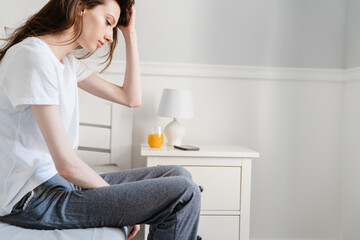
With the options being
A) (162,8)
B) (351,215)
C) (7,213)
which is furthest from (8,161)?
(351,215)

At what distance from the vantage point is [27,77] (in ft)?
3.34

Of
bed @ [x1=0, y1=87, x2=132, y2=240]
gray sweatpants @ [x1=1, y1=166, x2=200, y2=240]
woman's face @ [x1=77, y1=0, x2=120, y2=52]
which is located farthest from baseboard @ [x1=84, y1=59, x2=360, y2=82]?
gray sweatpants @ [x1=1, y1=166, x2=200, y2=240]

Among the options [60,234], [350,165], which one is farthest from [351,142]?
[60,234]

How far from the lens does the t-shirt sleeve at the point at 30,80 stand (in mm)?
1017

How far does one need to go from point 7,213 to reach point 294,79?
1.89m

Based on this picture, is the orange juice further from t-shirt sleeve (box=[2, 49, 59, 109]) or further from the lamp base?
t-shirt sleeve (box=[2, 49, 59, 109])

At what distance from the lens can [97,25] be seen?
125 cm

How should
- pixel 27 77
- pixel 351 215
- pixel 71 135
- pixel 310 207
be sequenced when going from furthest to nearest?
pixel 310 207, pixel 351 215, pixel 71 135, pixel 27 77

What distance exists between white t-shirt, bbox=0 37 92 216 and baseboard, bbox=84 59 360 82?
129 cm

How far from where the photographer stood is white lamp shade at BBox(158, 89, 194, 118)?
2.18 m

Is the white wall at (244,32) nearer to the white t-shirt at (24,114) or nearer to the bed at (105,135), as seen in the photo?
the bed at (105,135)

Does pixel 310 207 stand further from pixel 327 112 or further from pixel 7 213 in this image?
pixel 7 213

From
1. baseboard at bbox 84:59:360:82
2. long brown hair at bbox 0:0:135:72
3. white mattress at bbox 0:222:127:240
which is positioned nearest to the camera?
white mattress at bbox 0:222:127:240

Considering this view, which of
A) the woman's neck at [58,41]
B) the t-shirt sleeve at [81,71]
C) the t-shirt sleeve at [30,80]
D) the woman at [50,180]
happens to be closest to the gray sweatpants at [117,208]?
the woman at [50,180]
